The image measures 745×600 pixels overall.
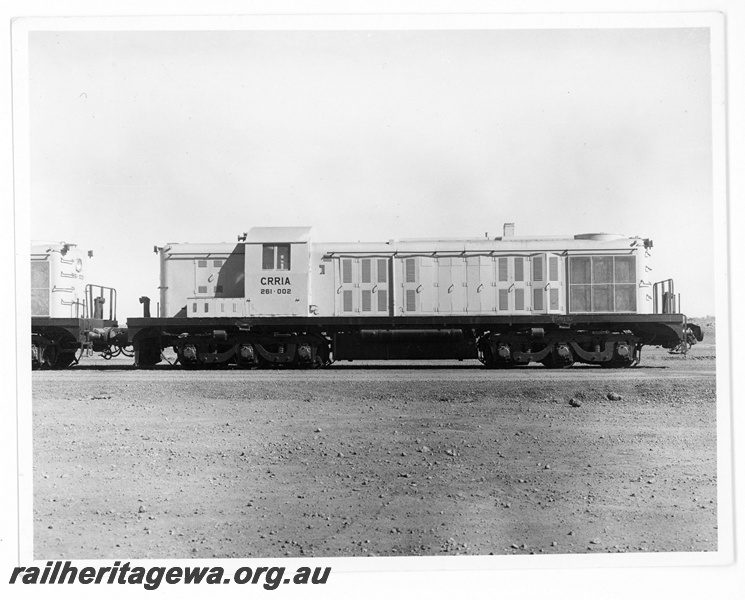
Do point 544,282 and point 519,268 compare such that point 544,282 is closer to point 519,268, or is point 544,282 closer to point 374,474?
point 519,268

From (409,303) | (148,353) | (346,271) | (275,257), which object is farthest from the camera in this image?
(346,271)

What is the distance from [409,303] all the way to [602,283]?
3.97 metres

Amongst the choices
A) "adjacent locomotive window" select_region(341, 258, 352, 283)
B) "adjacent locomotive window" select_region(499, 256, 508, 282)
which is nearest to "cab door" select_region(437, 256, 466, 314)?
"adjacent locomotive window" select_region(499, 256, 508, 282)

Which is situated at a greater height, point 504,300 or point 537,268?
point 537,268

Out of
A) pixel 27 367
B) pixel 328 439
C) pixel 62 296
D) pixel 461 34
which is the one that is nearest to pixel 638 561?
pixel 328 439

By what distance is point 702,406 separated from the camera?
346 inches

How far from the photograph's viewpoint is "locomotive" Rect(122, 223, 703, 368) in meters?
12.6

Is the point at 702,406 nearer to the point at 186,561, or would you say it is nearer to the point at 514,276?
the point at 514,276

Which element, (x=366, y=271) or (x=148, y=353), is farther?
(x=366, y=271)

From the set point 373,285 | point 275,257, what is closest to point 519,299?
point 373,285

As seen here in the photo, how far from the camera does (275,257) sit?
12516mm

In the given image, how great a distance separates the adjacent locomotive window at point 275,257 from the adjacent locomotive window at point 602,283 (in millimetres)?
5773

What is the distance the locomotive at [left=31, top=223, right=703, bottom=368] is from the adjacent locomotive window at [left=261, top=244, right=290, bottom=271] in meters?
0.02

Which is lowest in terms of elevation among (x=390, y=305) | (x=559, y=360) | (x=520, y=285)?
(x=559, y=360)
